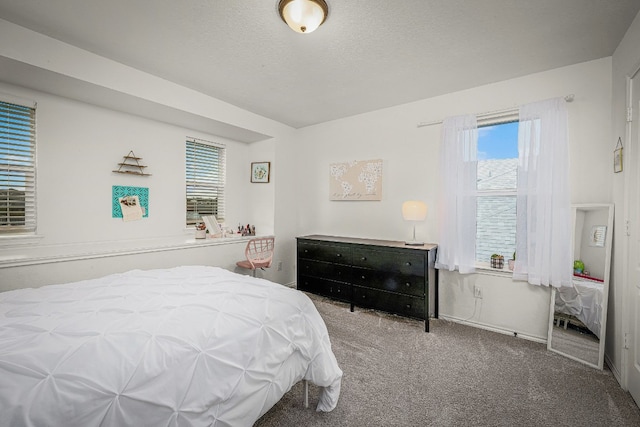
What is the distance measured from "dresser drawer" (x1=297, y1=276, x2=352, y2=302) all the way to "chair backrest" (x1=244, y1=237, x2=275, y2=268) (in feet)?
1.74

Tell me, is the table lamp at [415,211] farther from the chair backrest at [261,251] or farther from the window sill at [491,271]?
the chair backrest at [261,251]

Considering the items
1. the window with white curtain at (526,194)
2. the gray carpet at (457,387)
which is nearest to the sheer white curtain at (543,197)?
the window with white curtain at (526,194)

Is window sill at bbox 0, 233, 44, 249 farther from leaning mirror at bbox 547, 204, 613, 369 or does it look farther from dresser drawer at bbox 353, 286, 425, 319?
leaning mirror at bbox 547, 204, 613, 369

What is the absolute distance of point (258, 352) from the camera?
137 cm

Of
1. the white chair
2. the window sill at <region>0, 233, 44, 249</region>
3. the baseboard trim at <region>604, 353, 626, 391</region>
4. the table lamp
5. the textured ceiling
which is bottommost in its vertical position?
the baseboard trim at <region>604, 353, 626, 391</region>

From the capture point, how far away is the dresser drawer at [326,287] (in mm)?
3402

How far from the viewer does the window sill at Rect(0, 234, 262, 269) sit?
90.4 inches

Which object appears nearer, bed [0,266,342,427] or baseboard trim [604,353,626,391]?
bed [0,266,342,427]

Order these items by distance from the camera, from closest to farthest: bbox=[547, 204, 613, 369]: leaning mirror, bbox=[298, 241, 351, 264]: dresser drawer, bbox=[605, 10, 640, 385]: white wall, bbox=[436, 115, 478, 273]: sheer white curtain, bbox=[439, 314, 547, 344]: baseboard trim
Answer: bbox=[605, 10, 640, 385]: white wall < bbox=[547, 204, 613, 369]: leaning mirror < bbox=[439, 314, 547, 344]: baseboard trim < bbox=[436, 115, 478, 273]: sheer white curtain < bbox=[298, 241, 351, 264]: dresser drawer

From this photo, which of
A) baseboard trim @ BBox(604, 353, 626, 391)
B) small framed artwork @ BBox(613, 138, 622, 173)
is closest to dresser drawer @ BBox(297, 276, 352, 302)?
baseboard trim @ BBox(604, 353, 626, 391)

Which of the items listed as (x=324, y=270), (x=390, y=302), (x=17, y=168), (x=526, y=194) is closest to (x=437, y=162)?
(x=526, y=194)

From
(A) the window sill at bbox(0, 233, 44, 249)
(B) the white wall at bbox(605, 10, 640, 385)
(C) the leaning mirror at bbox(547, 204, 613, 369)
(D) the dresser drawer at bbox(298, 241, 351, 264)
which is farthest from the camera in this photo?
(D) the dresser drawer at bbox(298, 241, 351, 264)

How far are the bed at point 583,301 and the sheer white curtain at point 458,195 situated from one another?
0.75 m

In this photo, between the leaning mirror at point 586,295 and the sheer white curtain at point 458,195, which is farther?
the sheer white curtain at point 458,195
